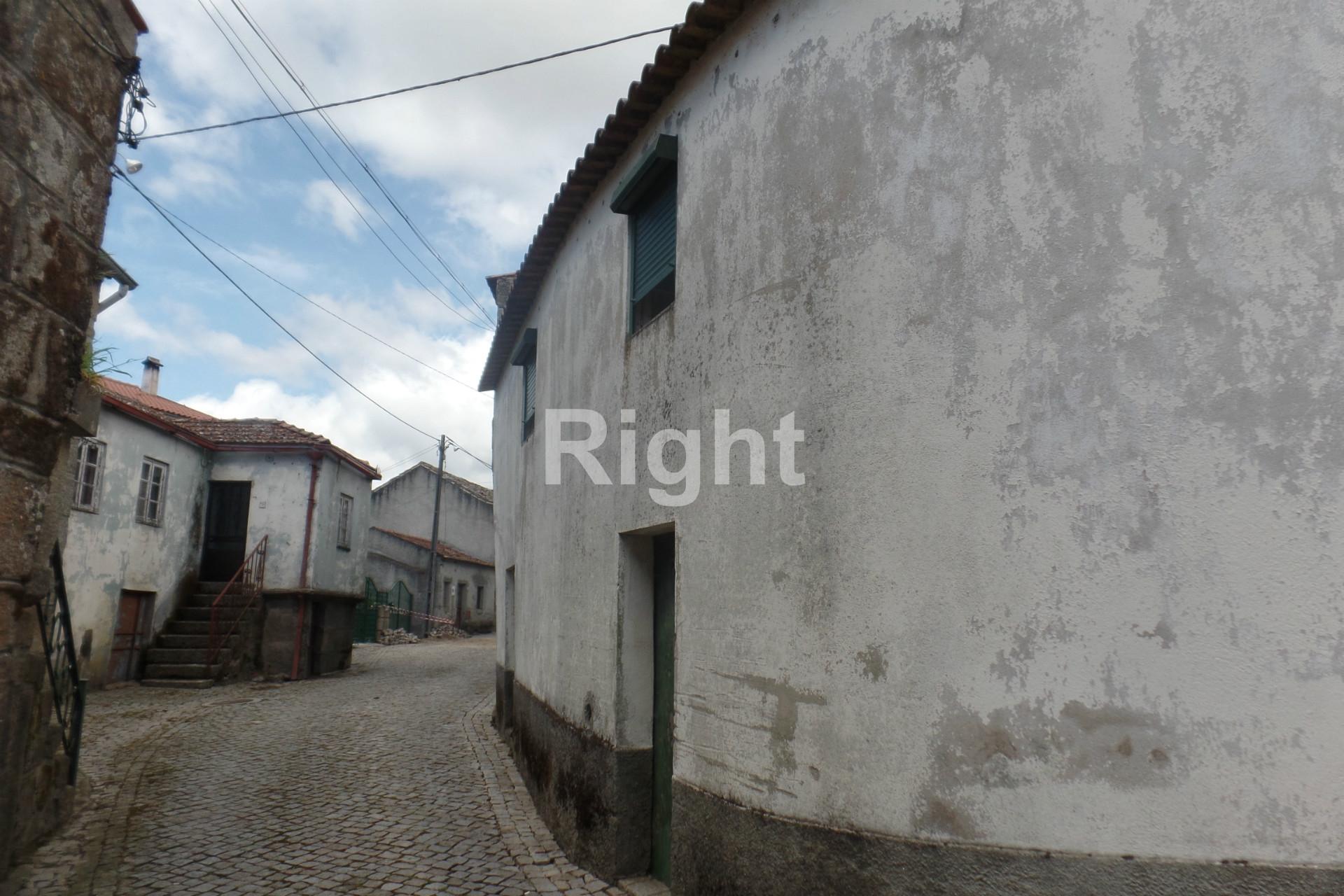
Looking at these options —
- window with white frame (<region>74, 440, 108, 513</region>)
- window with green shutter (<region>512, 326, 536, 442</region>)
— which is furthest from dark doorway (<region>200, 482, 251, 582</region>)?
window with green shutter (<region>512, 326, 536, 442</region>)

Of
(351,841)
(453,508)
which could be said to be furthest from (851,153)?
(453,508)

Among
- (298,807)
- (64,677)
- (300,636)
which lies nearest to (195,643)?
(300,636)

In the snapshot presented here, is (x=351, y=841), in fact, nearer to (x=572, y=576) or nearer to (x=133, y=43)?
(x=572, y=576)

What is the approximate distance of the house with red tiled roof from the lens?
14.6m

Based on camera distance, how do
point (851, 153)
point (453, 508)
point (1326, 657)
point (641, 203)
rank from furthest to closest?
1. point (453, 508)
2. point (641, 203)
3. point (851, 153)
4. point (1326, 657)

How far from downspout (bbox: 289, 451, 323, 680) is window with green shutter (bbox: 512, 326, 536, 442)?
29.2 feet

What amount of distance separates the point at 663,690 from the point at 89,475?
12740 mm

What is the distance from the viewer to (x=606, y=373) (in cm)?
676

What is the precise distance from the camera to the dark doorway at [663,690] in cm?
554

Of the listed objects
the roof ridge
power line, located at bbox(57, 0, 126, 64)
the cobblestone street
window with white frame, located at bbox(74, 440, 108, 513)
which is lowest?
the cobblestone street

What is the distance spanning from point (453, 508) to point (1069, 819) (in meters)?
38.4

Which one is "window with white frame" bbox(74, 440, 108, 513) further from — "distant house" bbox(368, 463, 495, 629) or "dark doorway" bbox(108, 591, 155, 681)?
"distant house" bbox(368, 463, 495, 629)

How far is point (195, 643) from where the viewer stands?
16.2 metres

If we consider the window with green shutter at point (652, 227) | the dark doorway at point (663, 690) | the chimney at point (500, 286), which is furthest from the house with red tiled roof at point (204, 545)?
the dark doorway at point (663, 690)
